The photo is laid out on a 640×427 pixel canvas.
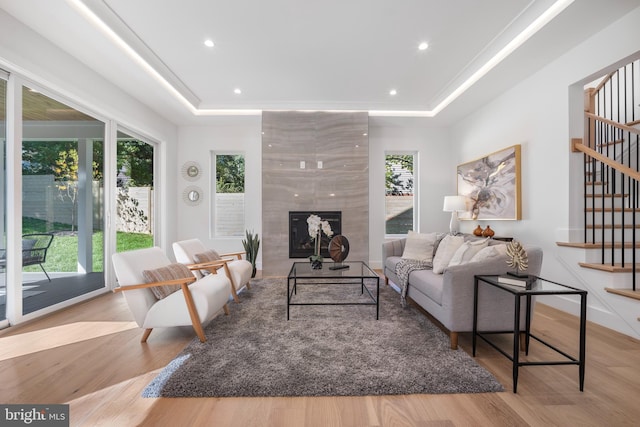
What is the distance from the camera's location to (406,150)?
19.1 feet

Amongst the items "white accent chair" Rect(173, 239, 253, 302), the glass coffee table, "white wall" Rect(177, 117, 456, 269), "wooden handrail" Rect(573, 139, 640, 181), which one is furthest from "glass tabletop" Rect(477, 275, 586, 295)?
"white wall" Rect(177, 117, 456, 269)

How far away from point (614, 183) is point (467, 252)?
1.70 m

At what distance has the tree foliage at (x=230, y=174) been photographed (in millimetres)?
5875

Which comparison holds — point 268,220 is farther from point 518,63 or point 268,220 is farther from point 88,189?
point 518,63

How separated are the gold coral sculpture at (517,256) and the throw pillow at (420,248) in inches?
62.6

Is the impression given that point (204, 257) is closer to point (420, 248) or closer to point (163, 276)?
point (163, 276)

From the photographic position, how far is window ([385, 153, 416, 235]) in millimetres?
5910

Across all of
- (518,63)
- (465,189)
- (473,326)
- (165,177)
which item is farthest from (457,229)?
(165,177)

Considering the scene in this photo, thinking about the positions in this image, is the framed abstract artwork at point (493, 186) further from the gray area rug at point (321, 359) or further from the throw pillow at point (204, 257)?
the throw pillow at point (204, 257)

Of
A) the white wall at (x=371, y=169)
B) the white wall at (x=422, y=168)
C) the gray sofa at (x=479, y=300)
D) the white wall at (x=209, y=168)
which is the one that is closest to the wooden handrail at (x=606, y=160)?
the gray sofa at (x=479, y=300)

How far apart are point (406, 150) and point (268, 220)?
3120 millimetres

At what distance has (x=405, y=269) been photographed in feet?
10.6

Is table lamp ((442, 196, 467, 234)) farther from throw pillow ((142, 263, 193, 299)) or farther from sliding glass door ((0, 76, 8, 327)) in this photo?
sliding glass door ((0, 76, 8, 327))

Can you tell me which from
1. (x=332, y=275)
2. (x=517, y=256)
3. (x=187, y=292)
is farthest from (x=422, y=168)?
(x=187, y=292)
